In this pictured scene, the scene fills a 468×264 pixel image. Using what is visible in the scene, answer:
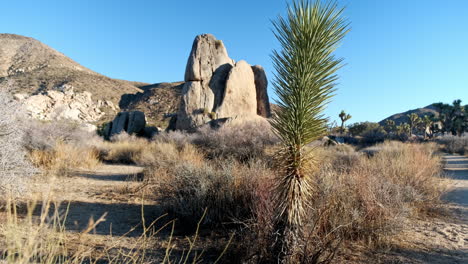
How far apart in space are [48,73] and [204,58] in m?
35.1

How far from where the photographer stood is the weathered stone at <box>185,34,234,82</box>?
18062mm

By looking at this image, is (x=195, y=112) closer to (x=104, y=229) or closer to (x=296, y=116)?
(x=104, y=229)

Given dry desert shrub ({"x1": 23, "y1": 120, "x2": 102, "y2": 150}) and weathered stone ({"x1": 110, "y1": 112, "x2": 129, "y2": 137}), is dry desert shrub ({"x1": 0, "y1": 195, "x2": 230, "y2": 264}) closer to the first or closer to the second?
dry desert shrub ({"x1": 23, "y1": 120, "x2": 102, "y2": 150})

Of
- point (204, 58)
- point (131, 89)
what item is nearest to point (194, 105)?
point (204, 58)

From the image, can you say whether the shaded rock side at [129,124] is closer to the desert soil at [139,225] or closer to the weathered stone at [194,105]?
the weathered stone at [194,105]

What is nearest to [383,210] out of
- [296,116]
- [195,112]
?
[296,116]

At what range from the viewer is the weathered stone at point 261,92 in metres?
19.9

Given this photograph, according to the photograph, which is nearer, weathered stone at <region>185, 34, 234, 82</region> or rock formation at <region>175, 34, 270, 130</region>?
rock formation at <region>175, 34, 270, 130</region>

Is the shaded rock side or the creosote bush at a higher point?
the shaded rock side

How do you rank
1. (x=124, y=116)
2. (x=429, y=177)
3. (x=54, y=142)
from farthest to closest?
(x=124, y=116) < (x=54, y=142) < (x=429, y=177)

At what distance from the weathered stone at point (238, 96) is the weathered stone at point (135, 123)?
6.51 meters

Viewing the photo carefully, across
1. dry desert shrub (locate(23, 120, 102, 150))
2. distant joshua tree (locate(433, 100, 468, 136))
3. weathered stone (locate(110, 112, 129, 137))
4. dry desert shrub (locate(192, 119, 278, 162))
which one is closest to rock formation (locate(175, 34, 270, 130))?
dry desert shrub (locate(192, 119, 278, 162))

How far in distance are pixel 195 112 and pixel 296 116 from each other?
14803 millimetres

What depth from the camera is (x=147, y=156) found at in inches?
402
